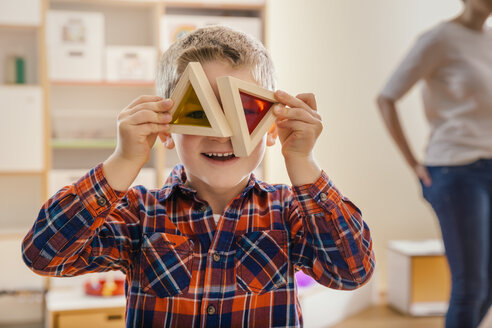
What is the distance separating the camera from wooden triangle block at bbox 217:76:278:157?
0.60 meters

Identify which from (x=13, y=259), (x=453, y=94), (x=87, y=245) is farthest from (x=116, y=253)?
(x=13, y=259)

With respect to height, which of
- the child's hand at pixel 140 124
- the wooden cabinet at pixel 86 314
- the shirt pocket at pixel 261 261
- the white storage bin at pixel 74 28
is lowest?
the wooden cabinet at pixel 86 314

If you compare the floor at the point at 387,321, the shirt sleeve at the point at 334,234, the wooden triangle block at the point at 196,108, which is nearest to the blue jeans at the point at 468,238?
the shirt sleeve at the point at 334,234

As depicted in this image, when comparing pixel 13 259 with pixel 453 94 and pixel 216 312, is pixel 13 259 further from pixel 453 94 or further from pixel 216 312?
pixel 453 94

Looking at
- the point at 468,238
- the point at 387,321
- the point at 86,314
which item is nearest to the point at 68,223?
the point at 468,238

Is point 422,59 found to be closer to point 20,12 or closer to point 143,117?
point 143,117

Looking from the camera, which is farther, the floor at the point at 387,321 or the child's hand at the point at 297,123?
the floor at the point at 387,321

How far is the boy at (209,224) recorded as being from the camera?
0.65 meters

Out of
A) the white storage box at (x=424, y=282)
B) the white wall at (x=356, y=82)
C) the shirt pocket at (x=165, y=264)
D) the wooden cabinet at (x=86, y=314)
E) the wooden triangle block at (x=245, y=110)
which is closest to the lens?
the wooden triangle block at (x=245, y=110)

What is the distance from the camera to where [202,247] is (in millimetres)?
732

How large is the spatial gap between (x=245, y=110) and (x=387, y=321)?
1687 mm

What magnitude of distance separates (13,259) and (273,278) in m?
1.66

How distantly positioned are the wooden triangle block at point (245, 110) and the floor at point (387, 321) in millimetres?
1571

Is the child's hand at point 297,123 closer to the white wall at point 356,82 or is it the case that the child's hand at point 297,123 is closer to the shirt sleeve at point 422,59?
the shirt sleeve at point 422,59
